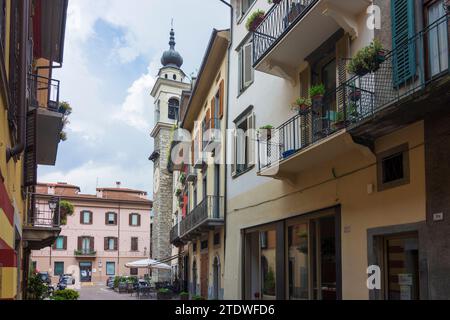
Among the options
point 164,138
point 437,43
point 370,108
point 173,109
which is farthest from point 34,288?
point 173,109

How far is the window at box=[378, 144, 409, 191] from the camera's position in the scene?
27.7 feet

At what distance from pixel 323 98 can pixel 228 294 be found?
9092 mm

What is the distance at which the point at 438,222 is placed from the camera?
24.7ft

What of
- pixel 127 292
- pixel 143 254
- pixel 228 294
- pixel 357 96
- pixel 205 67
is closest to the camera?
pixel 357 96

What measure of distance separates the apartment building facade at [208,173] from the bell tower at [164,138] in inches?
765

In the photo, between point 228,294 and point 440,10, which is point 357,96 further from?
point 228,294

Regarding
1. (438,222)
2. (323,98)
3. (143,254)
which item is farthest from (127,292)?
(438,222)

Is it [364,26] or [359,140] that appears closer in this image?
[359,140]

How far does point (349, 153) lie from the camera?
399 inches

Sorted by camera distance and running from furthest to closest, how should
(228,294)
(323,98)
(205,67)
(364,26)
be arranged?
1. (205,67)
2. (228,294)
3. (323,98)
4. (364,26)

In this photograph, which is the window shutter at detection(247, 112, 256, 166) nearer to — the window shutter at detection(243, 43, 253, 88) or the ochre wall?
the window shutter at detection(243, 43, 253, 88)

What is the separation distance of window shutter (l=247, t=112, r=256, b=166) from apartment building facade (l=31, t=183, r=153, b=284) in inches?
1882

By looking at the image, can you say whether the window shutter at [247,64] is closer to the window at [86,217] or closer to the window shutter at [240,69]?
the window shutter at [240,69]

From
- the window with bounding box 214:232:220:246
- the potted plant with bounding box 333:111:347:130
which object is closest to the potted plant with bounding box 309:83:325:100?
the potted plant with bounding box 333:111:347:130
